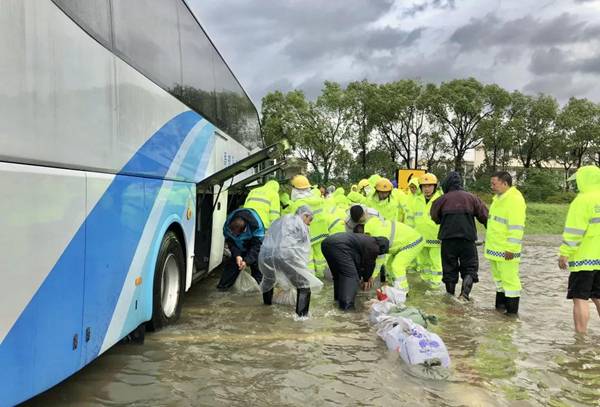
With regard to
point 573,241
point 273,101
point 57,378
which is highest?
point 273,101

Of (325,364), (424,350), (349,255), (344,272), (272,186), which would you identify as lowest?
(325,364)

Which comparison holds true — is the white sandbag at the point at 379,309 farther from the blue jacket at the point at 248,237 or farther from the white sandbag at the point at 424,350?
the blue jacket at the point at 248,237

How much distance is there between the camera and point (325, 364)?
4895 millimetres

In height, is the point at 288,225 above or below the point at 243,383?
above

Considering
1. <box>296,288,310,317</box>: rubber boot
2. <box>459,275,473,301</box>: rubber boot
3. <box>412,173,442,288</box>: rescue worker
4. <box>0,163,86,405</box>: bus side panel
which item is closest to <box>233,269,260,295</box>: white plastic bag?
<box>296,288,310,317</box>: rubber boot

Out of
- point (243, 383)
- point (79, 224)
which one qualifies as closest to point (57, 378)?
→ point (79, 224)

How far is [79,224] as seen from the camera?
130 inches

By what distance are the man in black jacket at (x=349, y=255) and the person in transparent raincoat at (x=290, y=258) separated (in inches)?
22.7

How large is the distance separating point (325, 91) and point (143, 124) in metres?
35.9

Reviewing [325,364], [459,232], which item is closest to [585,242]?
[459,232]

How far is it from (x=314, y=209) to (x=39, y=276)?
5.95 metres

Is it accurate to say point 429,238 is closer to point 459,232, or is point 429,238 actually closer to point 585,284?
point 459,232

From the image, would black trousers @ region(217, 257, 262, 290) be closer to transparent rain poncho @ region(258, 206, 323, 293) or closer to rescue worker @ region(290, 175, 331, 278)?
rescue worker @ region(290, 175, 331, 278)

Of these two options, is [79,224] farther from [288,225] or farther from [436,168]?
[436,168]
